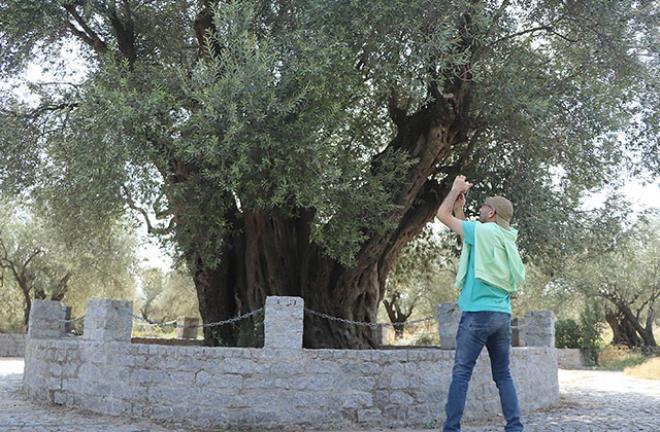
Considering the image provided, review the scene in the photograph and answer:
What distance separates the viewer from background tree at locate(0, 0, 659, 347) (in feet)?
25.9

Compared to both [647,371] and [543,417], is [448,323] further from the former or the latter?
[647,371]

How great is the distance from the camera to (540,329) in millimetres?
11008

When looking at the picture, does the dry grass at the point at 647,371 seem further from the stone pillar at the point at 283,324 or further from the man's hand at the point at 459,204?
the man's hand at the point at 459,204

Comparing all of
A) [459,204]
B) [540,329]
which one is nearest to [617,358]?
[540,329]

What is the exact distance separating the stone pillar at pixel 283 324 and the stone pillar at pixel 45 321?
199 inches

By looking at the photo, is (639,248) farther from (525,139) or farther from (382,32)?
(382,32)

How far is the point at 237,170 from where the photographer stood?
289 inches

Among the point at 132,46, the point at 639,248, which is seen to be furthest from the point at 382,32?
the point at 639,248

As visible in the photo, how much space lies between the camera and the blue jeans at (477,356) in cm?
466

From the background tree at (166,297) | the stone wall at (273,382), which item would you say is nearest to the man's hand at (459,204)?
the stone wall at (273,382)

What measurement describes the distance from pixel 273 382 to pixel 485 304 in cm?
361

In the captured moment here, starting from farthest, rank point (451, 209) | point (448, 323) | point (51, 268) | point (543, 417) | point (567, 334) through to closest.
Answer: point (51, 268) < point (567, 334) < point (448, 323) < point (543, 417) < point (451, 209)

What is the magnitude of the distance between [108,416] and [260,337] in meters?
2.73

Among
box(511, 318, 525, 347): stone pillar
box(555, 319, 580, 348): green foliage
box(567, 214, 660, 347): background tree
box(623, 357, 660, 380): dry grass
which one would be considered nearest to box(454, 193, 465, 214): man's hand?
box(511, 318, 525, 347): stone pillar
